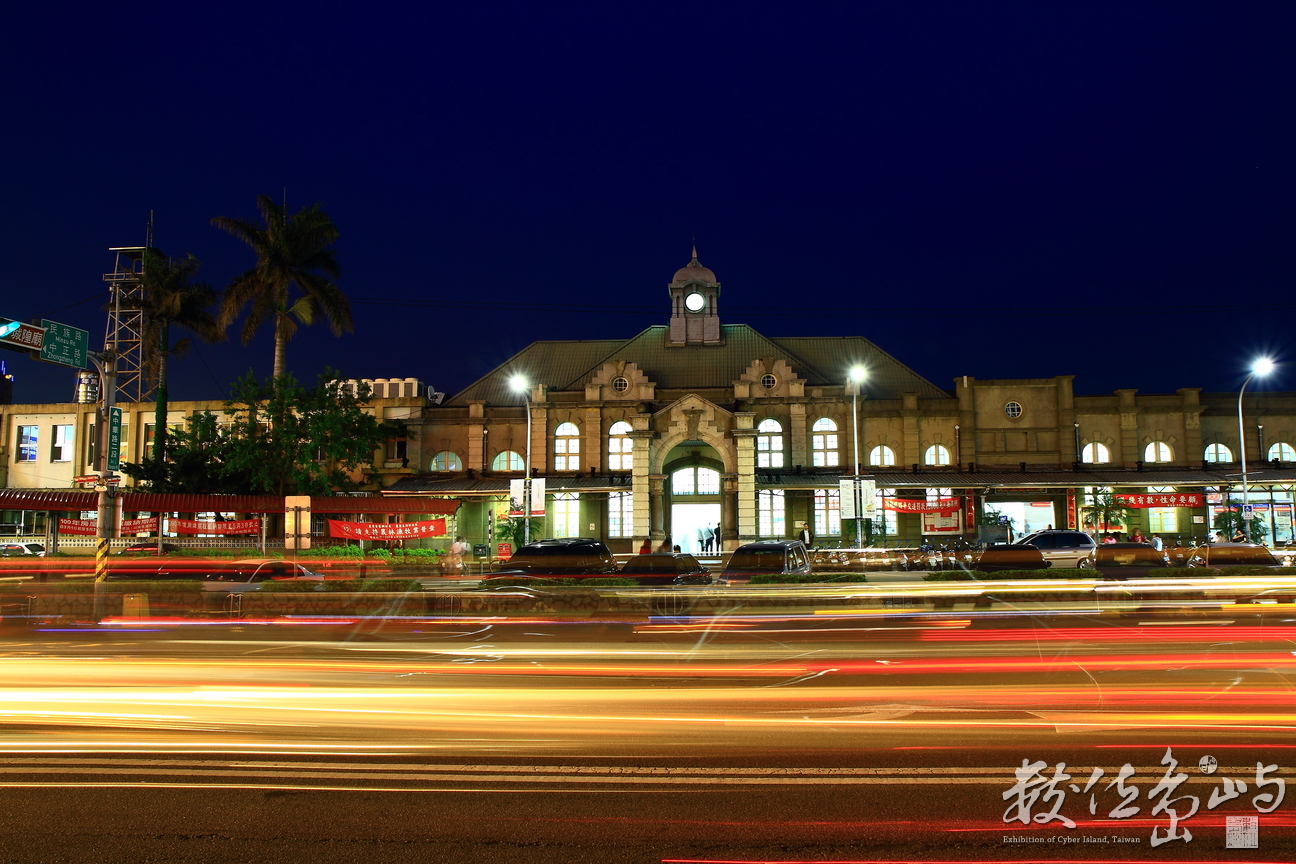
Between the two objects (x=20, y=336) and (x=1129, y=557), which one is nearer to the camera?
(x=20, y=336)

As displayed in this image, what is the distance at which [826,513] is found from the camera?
44.0 metres

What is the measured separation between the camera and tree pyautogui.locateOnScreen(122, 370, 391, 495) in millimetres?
39594

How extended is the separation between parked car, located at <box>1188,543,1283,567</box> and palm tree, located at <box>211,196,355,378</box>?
121 ft

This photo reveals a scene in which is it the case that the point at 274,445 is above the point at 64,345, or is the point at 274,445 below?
below

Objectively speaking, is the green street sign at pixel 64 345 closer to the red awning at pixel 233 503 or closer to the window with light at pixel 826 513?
the red awning at pixel 233 503

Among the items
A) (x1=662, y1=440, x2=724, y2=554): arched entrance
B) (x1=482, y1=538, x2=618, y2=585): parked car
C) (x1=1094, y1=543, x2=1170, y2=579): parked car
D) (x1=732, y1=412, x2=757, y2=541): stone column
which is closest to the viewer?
(x1=482, y1=538, x2=618, y2=585): parked car

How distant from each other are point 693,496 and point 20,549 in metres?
31.7

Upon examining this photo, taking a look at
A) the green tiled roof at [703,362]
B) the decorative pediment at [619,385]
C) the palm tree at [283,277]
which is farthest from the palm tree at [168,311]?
the decorative pediment at [619,385]

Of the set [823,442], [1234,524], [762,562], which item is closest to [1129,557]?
[1234,524]

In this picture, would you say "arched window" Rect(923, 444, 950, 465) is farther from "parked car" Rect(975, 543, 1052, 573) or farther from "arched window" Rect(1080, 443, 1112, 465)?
"parked car" Rect(975, 543, 1052, 573)

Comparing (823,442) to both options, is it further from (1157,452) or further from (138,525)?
(138,525)

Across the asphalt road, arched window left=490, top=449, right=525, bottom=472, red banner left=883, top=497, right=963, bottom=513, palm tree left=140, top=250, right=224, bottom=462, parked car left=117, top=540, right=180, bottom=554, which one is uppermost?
palm tree left=140, top=250, right=224, bottom=462

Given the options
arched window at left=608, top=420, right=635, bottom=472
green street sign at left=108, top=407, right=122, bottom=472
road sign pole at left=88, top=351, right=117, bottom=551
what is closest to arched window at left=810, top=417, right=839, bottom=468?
arched window at left=608, top=420, right=635, bottom=472

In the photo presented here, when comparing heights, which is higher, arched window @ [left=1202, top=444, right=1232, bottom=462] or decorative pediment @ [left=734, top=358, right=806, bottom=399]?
decorative pediment @ [left=734, top=358, right=806, bottom=399]
